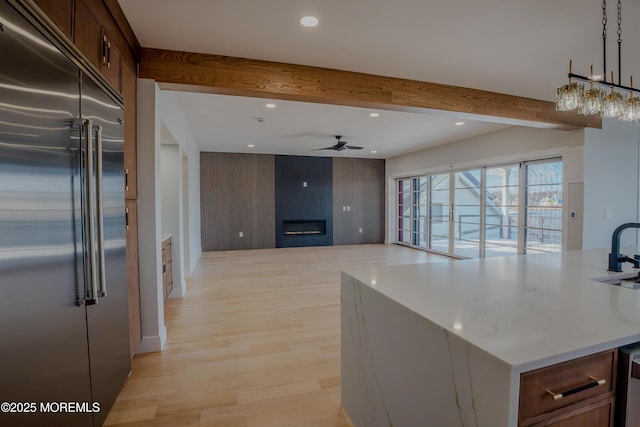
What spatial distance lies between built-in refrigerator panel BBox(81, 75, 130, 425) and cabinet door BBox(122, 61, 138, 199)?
248 mm

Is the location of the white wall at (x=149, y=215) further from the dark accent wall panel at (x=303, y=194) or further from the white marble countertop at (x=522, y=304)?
the dark accent wall panel at (x=303, y=194)

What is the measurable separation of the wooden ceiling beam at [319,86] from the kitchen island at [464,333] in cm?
184

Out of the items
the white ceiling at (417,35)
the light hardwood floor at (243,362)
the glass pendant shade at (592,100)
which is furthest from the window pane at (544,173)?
the light hardwood floor at (243,362)

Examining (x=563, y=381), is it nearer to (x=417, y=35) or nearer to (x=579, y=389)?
(x=579, y=389)

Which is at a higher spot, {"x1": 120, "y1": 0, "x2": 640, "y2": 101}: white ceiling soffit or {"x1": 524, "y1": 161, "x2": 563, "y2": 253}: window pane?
{"x1": 120, "y1": 0, "x2": 640, "y2": 101}: white ceiling soffit

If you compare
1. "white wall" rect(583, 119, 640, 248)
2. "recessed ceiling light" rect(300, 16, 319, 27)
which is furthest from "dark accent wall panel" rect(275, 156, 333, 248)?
"recessed ceiling light" rect(300, 16, 319, 27)

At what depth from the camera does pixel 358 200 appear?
894cm

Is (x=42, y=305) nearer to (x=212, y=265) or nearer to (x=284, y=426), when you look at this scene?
(x=284, y=426)

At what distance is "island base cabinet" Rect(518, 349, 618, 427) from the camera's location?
2.76 ft

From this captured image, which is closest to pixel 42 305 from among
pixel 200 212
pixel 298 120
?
pixel 298 120

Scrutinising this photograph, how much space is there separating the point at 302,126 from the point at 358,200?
13.8 feet

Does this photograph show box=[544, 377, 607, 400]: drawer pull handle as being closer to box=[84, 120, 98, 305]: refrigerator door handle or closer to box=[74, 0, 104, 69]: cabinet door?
box=[84, 120, 98, 305]: refrigerator door handle

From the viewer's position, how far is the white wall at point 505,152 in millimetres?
4379

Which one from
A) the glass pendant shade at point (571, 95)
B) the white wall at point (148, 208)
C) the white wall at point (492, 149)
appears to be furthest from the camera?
the white wall at point (492, 149)
